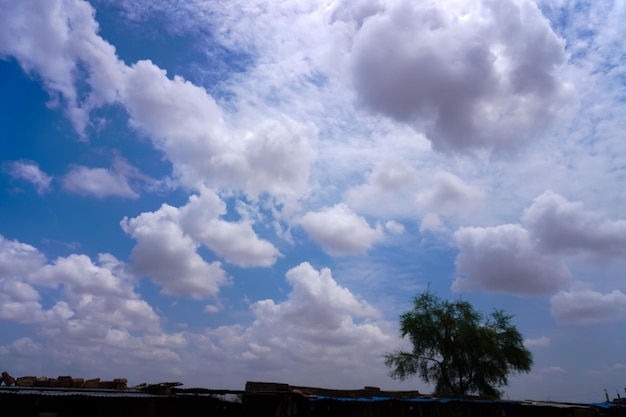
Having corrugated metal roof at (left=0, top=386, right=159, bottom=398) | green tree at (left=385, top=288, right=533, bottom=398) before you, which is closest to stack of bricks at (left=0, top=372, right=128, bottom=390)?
corrugated metal roof at (left=0, top=386, right=159, bottom=398)

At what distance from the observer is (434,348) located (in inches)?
1902

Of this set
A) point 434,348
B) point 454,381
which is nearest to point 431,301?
point 434,348

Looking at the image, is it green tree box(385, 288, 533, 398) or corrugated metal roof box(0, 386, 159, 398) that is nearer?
corrugated metal roof box(0, 386, 159, 398)

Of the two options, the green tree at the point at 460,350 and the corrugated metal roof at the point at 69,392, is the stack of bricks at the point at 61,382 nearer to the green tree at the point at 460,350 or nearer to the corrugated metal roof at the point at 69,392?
the corrugated metal roof at the point at 69,392

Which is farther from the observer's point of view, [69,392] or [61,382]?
[61,382]

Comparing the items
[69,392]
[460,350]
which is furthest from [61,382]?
[460,350]

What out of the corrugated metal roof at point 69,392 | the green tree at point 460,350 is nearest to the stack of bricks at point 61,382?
the corrugated metal roof at point 69,392

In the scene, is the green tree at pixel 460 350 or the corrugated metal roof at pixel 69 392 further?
the green tree at pixel 460 350

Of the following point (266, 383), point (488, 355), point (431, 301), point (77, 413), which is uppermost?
point (431, 301)

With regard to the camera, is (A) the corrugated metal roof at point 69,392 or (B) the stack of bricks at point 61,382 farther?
(B) the stack of bricks at point 61,382

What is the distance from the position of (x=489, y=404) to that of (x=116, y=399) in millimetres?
23188

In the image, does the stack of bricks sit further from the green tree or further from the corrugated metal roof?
the green tree

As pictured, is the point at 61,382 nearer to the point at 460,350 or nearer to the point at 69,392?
the point at 69,392

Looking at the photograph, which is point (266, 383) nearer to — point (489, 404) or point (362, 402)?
point (362, 402)
